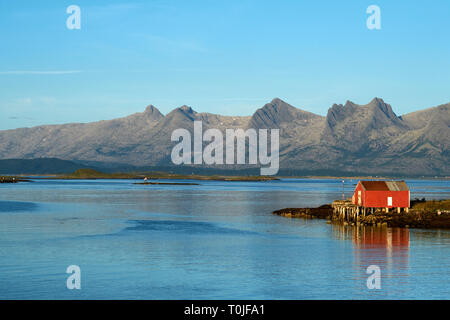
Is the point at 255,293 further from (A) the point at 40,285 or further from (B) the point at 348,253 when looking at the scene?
(B) the point at 348,253

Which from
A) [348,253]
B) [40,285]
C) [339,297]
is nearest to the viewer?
[339,297]

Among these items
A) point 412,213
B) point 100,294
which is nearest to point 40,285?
point 100,294

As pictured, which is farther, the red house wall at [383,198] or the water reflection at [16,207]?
the water reflection at [16,207]

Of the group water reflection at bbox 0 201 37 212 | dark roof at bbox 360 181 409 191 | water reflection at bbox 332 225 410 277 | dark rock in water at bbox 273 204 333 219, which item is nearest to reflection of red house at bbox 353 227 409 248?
water reflection at bbox 332 225 410 277

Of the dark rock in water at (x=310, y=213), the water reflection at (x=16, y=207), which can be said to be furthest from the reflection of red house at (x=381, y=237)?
the water reflection at (x=16, y=207)

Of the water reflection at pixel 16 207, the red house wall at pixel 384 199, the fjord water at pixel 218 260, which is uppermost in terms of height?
the red house wall at pixel 384 199

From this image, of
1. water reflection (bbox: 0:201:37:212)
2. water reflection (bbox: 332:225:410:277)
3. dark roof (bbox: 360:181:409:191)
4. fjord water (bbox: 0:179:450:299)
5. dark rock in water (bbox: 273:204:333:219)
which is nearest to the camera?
fjord water (bbox: 0:179:450:299)

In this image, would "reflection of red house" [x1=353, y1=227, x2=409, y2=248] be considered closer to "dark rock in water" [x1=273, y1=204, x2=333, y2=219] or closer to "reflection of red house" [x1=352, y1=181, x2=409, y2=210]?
"reflection of red house" [x1=352, y1=181, x2=409, y2=210]

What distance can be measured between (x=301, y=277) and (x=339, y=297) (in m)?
6.75

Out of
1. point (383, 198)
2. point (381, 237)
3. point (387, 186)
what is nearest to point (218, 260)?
point (381, 237)

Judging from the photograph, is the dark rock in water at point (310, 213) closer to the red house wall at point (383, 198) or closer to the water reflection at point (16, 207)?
the red house wall at point (383, 198)

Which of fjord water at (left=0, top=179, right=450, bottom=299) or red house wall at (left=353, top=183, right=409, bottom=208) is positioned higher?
red house wall at (left=353, top=183, right=409, bottom=208)

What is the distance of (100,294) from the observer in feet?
126

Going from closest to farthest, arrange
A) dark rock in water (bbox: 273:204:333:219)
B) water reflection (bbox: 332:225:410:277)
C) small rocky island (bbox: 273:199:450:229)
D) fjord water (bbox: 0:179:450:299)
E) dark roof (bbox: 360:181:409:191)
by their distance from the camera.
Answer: fjord water (bbox: 0:179:450:299)
water reflection (bbox: 332:225:410:277)
small rocky island (bbox: 273:199:450:229)
dark roof (bbox: 360:181:409:191)
dark rock in water (bbox: 273:204:333:219)
